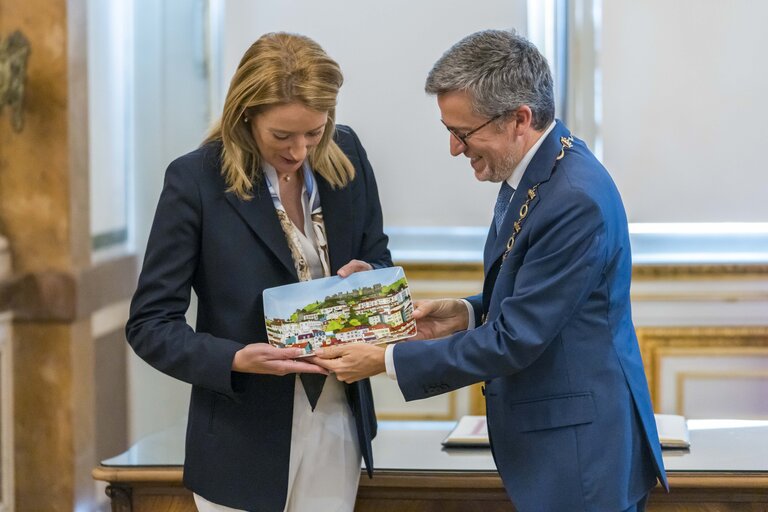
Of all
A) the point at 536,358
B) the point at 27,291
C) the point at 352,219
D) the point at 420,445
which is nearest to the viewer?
the point at 536,358

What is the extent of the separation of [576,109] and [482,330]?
2297mm

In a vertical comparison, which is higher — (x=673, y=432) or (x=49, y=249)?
(x=49, y=249)

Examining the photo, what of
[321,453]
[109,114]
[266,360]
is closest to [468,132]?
[266,360]

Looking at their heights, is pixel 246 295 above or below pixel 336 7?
below

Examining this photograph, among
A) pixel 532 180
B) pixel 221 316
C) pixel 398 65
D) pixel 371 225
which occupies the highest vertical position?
pixel 398 65

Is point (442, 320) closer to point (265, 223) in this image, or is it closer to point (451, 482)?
point (451, 482)

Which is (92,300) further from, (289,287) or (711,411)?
(711,411)

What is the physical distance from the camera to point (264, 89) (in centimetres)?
205

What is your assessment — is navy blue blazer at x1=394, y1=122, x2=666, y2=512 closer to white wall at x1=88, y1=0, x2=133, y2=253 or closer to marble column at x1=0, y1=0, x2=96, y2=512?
marble column at x1=0, y1=0, x2=96, y2=512

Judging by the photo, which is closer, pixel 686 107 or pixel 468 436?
pixel 468 436

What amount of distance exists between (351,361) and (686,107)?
2.56m

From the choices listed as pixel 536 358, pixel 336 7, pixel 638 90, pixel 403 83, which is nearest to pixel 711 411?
pixel 638 90

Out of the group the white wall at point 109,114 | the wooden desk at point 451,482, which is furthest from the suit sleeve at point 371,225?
the white wall at point 109,114

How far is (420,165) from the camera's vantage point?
13.9 ft
